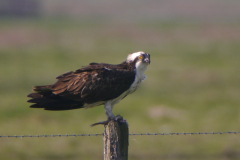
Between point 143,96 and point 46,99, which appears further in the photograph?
point 143,96

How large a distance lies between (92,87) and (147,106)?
12.1m

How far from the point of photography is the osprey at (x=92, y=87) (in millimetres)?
7059

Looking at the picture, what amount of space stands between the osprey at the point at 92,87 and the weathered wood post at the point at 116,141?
88 cm

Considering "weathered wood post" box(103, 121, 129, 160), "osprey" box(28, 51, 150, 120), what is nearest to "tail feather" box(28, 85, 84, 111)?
"osprey" box(28, 51, 150, 120)

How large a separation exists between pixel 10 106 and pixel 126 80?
41.7 ft

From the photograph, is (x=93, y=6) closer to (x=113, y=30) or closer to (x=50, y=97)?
(x=113, y=30)

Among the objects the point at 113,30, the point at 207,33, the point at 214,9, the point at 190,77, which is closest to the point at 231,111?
the point at 190,77

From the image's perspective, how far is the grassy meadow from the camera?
555 inches

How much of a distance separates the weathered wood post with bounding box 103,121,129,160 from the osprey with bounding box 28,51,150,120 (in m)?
0.88

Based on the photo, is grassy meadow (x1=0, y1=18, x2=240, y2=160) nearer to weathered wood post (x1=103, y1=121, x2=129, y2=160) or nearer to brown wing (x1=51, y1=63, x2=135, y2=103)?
brown wing (x1=51, y1=63, x2=135, y2=103)

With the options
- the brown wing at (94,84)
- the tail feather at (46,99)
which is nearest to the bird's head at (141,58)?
the brown wing at (94,84)

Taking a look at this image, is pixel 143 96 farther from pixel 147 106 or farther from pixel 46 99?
pixel 46 99

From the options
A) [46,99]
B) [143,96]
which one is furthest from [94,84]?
[143,96]

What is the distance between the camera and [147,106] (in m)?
19.2
